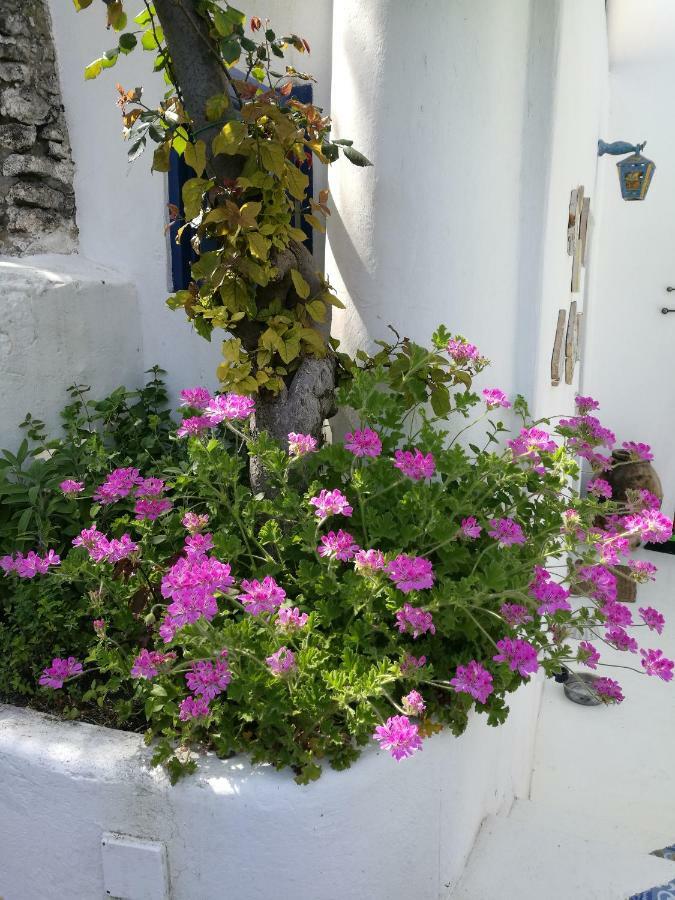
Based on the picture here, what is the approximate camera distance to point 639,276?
19.8 feet

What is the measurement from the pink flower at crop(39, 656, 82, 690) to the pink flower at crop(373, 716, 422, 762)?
0.83 m

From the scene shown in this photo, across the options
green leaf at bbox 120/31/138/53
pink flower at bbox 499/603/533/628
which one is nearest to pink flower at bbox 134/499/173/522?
pink flower at bbox 499/603/533/628

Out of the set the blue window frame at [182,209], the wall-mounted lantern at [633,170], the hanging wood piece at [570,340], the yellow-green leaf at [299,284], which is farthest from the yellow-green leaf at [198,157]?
the wall-mounted lantern at [633,170]

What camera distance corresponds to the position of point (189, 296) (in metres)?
2.04

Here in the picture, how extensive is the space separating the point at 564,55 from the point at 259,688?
234 centimetres

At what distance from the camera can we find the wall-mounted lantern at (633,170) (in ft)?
14.7

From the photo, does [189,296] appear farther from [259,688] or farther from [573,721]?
[573,721]

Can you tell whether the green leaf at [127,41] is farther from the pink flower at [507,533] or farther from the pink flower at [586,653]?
the pink flower at [586,653]

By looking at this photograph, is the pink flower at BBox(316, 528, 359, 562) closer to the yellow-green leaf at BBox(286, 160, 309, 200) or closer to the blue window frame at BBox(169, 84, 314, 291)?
the yellow-green leaf at BBox(286, 160, 309, 200)

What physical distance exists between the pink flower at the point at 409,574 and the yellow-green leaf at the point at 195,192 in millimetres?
1149

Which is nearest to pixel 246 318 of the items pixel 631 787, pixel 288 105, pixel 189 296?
pixel 189 296

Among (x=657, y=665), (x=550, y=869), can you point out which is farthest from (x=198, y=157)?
(x=550, y=869)

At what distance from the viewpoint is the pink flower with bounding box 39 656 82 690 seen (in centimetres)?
174

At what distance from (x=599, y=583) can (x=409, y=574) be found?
0.64 m
